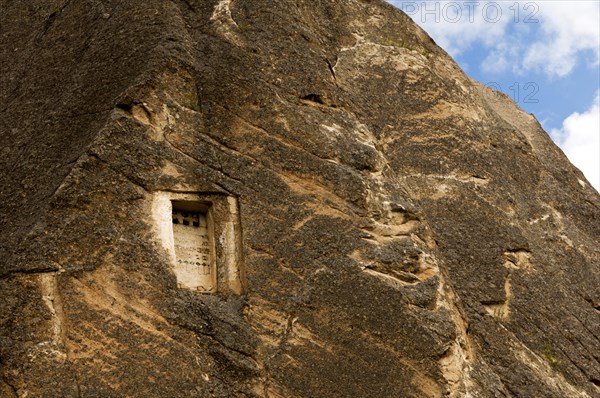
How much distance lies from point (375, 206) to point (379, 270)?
0.91 meters

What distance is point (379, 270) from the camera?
16.5 m

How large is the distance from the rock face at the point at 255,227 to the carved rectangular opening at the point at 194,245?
3 cm

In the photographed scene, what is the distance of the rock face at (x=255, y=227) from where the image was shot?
1538 cm

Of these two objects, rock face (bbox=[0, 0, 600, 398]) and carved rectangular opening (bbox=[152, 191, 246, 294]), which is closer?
rock face (bbox=[0, 0, 600, 398])

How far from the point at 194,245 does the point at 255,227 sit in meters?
0.81

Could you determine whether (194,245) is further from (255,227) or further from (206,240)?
(255,227)

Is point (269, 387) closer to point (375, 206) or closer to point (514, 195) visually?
point (375, 206)

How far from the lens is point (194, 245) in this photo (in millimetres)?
16766

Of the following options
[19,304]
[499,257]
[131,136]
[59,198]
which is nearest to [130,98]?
[131,136]

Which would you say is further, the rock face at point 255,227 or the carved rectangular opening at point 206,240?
the carved rectangular opening at point 206,240

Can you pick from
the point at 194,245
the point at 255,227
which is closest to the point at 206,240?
the point at 194,245

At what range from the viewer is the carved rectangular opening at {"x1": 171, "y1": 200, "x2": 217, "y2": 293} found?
1648 cm

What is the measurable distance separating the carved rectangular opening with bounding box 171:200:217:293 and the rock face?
31 mm

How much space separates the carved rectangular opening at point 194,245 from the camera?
1648cm
